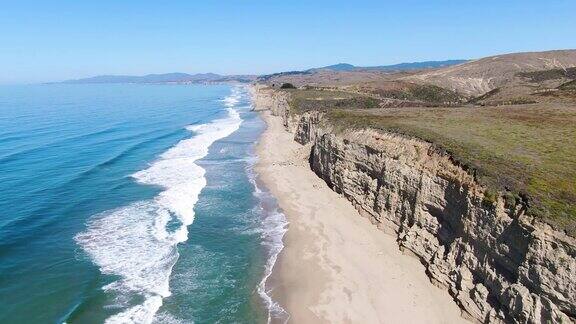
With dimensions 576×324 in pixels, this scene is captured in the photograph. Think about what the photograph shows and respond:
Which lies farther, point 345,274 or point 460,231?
point 345,274

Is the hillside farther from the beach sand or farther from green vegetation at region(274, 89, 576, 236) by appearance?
the beach sand

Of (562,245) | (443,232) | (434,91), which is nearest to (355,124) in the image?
(443,232)

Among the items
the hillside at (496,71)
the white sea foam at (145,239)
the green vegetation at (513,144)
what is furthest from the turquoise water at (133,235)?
the hillside at (496,71)

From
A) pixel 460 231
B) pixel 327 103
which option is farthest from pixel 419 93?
pixel 460 231

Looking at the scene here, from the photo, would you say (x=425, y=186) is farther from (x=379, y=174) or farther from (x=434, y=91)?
(x=434, y=91)

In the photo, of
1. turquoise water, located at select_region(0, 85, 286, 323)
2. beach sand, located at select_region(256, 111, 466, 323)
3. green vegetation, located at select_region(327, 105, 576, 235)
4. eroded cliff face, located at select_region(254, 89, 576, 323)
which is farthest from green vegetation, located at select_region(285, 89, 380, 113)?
beach sand, located at select_region(256, 111, 466, 323)

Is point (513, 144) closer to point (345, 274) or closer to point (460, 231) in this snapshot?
point (460, 231)
